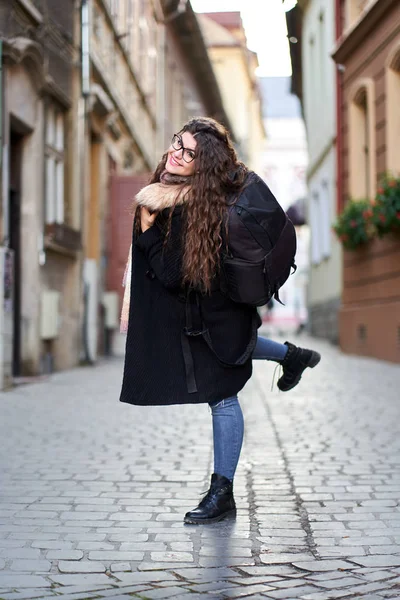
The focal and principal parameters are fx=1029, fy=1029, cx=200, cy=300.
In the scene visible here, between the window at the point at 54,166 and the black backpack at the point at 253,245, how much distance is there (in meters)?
8.94

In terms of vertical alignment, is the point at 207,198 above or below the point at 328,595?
above

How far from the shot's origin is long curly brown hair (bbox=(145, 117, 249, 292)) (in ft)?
13.4

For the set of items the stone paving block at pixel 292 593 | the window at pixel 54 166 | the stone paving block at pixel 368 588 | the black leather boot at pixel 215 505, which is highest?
the window at pixel 54 166

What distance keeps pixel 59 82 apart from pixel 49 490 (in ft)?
30.2

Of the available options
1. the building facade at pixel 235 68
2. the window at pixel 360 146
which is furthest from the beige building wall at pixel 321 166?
the building facade at pixel 235 68

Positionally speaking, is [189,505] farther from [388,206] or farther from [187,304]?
[388,206]

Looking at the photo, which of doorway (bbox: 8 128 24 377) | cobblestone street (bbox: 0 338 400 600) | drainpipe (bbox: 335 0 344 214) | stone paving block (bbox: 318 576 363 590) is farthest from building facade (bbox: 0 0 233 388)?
stone paving block (bbox: 318 576 363 590)

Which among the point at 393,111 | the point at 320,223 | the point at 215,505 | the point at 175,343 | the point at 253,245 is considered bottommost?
the point at 215,505

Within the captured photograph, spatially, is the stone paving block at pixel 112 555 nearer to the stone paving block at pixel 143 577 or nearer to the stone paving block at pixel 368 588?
the stone paving block at pixel 143 577

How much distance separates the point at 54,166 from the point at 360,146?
566cm

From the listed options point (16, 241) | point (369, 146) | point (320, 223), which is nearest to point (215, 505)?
point (16, 241)

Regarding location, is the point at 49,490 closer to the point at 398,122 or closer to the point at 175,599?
the point at 175,599

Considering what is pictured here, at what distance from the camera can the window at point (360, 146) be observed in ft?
54.3

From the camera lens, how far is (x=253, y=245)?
412 cm
